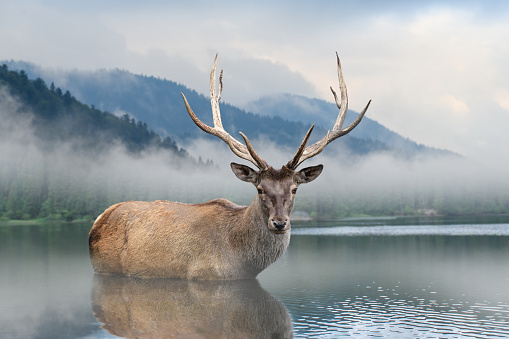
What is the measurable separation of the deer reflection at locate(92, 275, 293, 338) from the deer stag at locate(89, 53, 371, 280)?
1.32 feet

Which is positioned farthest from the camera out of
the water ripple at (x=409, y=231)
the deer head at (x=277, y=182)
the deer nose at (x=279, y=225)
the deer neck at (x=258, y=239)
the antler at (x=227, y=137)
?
the water ripple at (x=409, y=231)

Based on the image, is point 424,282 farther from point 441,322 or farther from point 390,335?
point 390,335

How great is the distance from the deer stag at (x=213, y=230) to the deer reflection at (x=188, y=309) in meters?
0.40

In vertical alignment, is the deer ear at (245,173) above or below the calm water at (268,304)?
above

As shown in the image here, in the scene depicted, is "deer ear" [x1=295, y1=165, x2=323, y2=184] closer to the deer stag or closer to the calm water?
the deer stag

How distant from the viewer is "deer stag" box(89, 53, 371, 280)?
45.5ft

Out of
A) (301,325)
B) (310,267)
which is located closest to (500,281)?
(310,267)

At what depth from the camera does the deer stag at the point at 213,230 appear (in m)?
13.9

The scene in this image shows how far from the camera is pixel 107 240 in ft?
55.8

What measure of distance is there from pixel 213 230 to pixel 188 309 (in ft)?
11.5

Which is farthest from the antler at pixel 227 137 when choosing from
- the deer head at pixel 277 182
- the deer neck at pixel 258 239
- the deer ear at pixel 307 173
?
the deer neck at pixel 258 239

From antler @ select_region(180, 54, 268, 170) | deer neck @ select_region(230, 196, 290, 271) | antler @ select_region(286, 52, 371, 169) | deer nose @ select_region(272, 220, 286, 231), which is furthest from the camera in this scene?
deer neck @ select_region(230, 196, 290, 271)

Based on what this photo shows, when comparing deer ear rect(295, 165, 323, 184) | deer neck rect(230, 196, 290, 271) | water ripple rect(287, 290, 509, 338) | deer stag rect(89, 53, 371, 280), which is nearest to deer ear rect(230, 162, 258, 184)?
deer stag rect(89, 53, 371, 280)

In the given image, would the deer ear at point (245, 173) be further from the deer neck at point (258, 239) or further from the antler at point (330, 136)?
the antler at point (330, 136)
